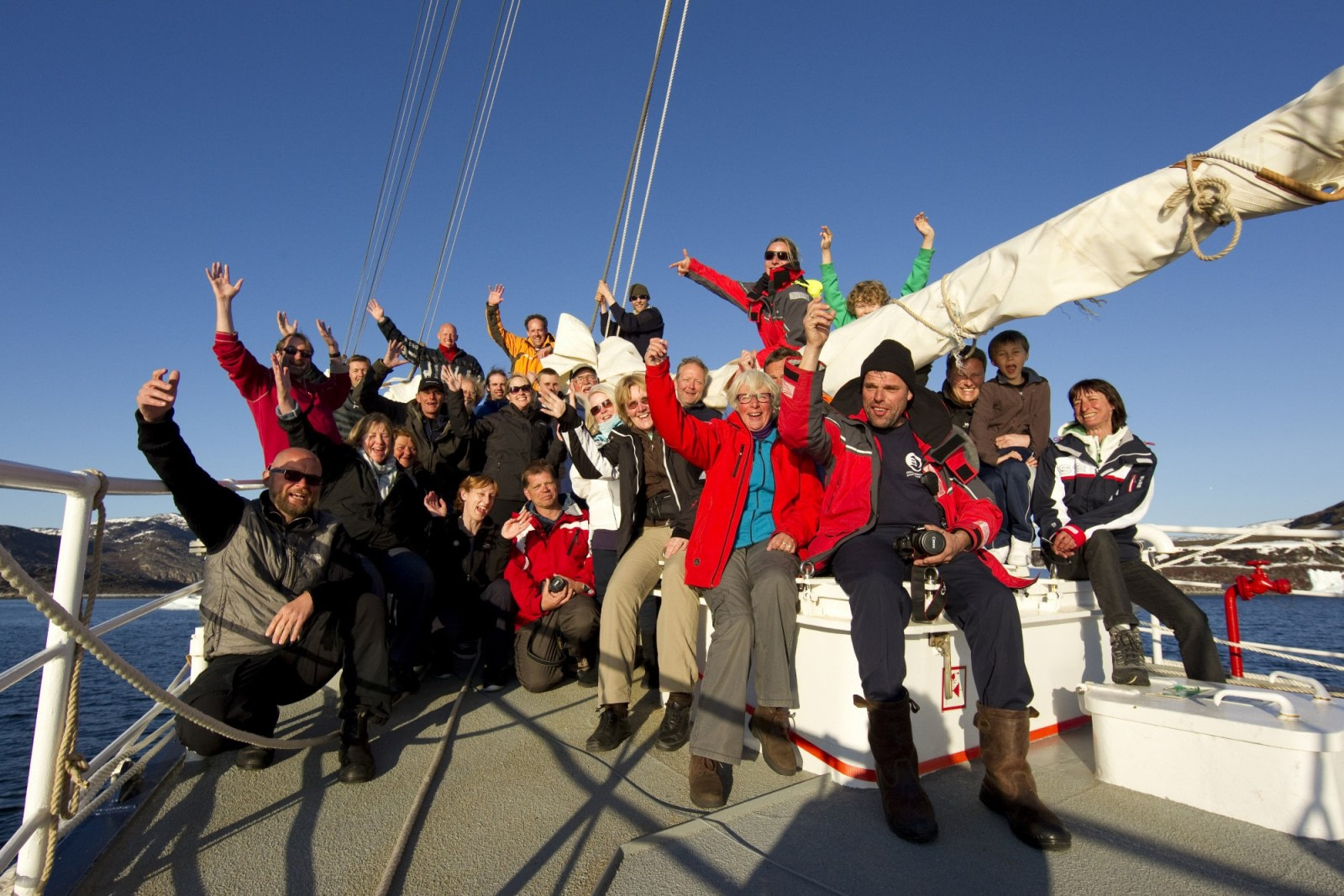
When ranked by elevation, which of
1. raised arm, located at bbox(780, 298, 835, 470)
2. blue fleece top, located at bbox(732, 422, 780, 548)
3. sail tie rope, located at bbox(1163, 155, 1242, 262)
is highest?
sail tie rope, located at bbox(1163, 155, 1242, 262)

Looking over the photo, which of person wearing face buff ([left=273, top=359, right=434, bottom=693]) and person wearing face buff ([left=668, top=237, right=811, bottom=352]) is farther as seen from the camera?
person wearing face buff ([left=668, top=237, right=811, bottom=352])

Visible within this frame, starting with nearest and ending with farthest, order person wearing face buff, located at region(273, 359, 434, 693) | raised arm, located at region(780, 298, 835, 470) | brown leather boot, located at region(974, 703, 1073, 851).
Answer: brown leather boot, located at region(974, 703, 1073, 851) < raised arm, located at region(780, 298, 835, 470) < person wearing face buff, located at region(273, 359, 434, 693)

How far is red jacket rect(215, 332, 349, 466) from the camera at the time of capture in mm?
4492

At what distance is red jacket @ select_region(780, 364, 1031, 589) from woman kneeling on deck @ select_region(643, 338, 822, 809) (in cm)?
20

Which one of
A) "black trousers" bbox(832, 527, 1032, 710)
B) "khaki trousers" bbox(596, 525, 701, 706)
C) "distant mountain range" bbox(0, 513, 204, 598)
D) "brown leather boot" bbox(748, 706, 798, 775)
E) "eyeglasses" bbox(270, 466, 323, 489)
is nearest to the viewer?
"black trousers" bbox(832, 527, 1032, 710)

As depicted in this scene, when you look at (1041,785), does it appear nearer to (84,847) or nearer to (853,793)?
(853,793)

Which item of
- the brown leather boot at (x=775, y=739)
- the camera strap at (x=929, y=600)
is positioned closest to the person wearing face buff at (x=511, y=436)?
the brown leather boot at (x=775, y=739)

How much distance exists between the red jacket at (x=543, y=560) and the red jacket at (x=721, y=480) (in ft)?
4.14

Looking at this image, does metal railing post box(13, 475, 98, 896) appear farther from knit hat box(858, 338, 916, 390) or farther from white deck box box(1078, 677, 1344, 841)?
white deck box box(1078, 677, 1344, 841)

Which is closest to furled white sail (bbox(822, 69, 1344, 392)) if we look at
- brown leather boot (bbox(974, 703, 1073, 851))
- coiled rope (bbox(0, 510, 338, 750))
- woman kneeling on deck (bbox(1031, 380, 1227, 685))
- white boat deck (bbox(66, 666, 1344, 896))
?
woman kneeling on deck (bbox(1031, 380, 1227, 685))

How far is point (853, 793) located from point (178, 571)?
6039 cm

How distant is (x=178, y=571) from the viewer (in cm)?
5125

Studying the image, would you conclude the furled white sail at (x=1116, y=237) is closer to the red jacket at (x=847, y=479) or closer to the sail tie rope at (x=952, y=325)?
the sail tie rope at (x=952, y=325)

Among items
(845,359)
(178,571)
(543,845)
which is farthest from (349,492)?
(178,571)
